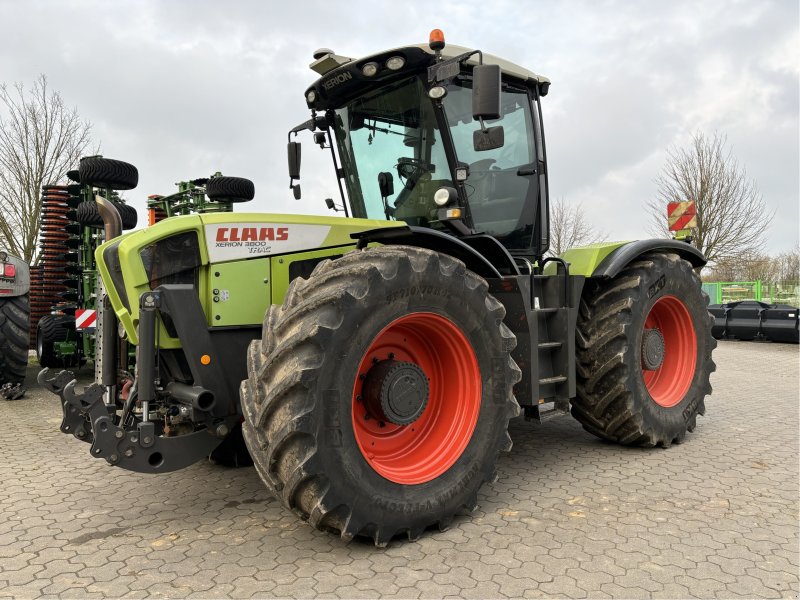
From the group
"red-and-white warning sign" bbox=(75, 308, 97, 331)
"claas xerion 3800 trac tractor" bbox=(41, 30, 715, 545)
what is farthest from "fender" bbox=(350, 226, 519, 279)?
"red-and-white warning sign" bbox=(75, 308, 97, 331)

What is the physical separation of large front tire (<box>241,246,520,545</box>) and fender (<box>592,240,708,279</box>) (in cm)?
154

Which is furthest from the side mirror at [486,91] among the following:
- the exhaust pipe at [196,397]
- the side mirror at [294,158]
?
the exhaust pipe at [196,397]

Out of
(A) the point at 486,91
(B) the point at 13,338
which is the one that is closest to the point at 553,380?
(A) the point at 486,91

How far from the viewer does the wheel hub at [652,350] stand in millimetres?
5203

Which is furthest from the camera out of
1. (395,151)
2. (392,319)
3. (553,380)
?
(395,151)

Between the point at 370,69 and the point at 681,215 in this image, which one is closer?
the point at 370,69

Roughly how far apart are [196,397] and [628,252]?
353 cm

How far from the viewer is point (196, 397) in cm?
329

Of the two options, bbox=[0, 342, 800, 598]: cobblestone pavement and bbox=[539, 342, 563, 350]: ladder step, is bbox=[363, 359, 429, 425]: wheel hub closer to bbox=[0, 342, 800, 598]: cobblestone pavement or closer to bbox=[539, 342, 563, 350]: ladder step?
bbox=[0, 342, 800, 598]: cobblestone pavement

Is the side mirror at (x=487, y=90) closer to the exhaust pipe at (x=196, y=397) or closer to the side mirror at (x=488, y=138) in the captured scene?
the side mirror at (x=488, y=138)

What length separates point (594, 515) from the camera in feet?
11.9

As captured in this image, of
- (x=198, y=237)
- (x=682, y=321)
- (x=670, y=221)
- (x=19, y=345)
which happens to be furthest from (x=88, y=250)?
(x=670, y=221)

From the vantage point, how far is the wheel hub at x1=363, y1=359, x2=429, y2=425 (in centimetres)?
336

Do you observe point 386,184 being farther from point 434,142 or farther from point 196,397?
point 196,397
